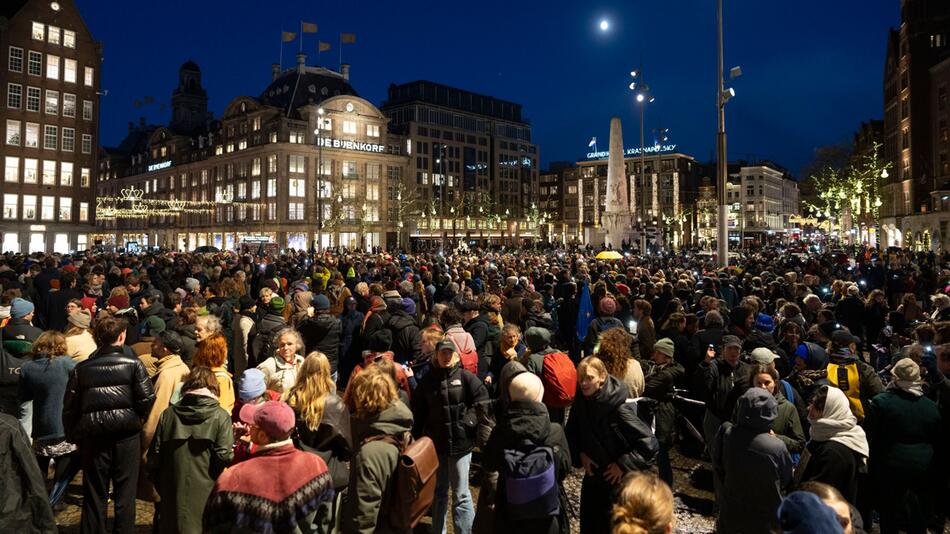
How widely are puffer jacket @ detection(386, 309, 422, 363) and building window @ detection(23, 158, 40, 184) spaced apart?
56.5 metres

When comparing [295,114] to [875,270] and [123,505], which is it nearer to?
[875,270]

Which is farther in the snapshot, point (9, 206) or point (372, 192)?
point (372, 192)

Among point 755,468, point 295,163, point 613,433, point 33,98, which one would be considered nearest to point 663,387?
point 613,433

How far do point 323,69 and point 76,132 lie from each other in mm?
41915

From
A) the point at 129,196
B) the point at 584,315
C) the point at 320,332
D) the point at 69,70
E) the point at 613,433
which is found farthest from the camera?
the point at 129,196

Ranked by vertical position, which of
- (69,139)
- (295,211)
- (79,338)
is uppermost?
(69,139)

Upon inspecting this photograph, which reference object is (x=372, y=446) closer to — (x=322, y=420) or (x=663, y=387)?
(x=322, y=420)

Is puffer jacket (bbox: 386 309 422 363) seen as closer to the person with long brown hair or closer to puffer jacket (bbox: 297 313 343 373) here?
puffer jacket (bbox: 297 313 343 373)

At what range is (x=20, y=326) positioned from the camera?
7480mm

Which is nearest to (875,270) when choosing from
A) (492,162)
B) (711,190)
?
(492,162)

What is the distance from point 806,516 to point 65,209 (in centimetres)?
6337

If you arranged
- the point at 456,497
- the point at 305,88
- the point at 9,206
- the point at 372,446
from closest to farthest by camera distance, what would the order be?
the point at 372,446 < the point at 456,497 < the point at 9,206 < the point at 305,88

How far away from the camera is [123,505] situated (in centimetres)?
565

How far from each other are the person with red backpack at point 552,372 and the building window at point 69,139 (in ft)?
195
